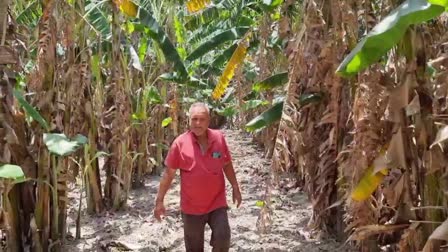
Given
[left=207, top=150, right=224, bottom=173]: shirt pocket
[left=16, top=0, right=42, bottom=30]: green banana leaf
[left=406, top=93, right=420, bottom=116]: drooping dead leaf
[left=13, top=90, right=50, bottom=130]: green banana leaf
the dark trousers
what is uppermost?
[left=16, top=0, right=42, bottom=30]: green banana leaf

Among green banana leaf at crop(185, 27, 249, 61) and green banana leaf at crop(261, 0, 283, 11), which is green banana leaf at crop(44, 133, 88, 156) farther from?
green banana leaf at crop(185, 27, 249, 61)

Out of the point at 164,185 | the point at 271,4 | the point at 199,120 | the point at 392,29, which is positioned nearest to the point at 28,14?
the point at 271,4

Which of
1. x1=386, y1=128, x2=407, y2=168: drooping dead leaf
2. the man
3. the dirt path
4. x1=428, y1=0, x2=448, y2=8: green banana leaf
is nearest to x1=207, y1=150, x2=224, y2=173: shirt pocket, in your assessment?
the man

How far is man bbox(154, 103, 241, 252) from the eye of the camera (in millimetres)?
4801

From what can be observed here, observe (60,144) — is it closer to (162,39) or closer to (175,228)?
(175,228)

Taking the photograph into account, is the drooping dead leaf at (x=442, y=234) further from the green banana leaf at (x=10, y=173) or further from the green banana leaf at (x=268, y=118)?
the green banana leaf at (x=268, y=118)

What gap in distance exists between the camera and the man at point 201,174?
189 inches

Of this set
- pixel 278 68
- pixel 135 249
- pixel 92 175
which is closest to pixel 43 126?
pixel 135 249

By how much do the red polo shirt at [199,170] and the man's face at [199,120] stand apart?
79 millimetres

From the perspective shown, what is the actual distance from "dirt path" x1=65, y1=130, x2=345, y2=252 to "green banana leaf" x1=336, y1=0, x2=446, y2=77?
10.4 feet

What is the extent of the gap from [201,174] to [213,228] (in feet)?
1.53

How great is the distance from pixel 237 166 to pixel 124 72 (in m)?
5.44

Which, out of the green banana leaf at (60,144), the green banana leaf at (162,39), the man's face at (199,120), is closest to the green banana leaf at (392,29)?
the man's face at (199,120)

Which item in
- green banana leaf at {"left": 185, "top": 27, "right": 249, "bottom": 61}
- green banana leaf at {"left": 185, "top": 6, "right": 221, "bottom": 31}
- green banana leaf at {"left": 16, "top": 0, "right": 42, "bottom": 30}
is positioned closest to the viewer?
green banana leaf at {"left": 16, "top": 0, "right": 42, "bottom": 30}
